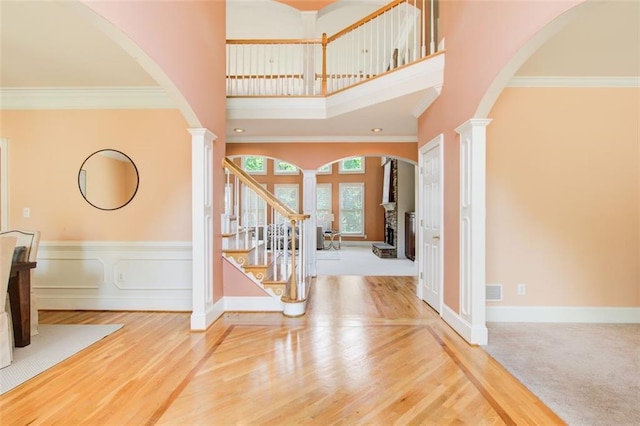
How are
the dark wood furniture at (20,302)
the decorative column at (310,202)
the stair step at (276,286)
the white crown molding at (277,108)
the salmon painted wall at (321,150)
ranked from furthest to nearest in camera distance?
1. the salmon painted wall at (321,150)
2. the decorative column at (310,202)
3. the white crown molding at (277,108)
4. the stair step at (276,286)
5. the dark wood furniture at (20,302)

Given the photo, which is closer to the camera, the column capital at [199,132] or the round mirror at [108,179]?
the column capital at [199,132]

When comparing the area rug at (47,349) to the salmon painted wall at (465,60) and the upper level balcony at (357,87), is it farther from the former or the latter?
the salmon painted wall at (465,60)

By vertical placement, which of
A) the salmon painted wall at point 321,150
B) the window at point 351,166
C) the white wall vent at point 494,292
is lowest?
the white wall vent at point 494,292

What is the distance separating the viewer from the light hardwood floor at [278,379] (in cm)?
174

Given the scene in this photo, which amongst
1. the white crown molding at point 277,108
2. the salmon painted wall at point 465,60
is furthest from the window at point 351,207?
the salmon painted wall at point 465,60

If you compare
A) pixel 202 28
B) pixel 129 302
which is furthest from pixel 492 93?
pixel 129 302

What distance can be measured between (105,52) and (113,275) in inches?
96.4

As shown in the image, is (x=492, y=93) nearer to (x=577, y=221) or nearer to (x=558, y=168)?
(x=558, y=168)

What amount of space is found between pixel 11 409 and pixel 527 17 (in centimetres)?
397

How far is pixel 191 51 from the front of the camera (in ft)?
9.14

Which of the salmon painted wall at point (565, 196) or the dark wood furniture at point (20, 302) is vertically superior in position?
the salmon painted wall at point (565, 196)

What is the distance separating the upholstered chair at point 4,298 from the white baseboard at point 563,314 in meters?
4.25

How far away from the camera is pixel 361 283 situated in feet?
16.3

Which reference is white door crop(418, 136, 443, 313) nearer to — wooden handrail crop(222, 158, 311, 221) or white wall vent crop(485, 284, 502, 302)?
white wall vent crop(485, 284, 502, 302)
